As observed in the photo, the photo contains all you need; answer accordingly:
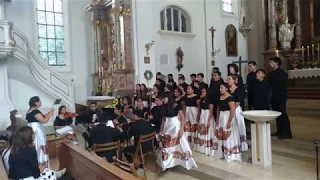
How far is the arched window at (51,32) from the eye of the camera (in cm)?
1239

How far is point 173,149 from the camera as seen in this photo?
16.3 feet

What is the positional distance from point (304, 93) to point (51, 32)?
1052 cm

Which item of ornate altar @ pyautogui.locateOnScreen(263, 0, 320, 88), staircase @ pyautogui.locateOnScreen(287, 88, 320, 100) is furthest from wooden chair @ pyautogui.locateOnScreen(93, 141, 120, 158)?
ornate altar @ pyautogui.locateOnScreen(263, 0, 320, 88)

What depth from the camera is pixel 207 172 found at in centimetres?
477

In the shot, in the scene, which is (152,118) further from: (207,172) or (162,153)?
(207,172)

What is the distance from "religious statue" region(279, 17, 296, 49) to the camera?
42.0 feet

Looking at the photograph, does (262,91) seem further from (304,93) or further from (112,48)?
(112,48)

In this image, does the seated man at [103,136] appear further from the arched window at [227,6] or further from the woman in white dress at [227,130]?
the arched window at [227,6]

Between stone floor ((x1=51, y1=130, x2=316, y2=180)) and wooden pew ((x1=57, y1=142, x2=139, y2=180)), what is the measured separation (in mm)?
1259

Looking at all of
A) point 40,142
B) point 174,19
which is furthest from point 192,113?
point 174,19

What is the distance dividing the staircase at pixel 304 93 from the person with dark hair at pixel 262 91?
5.68m

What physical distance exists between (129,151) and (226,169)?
5.38 ft

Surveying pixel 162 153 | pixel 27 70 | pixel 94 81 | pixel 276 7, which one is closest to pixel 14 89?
pixel 27 70

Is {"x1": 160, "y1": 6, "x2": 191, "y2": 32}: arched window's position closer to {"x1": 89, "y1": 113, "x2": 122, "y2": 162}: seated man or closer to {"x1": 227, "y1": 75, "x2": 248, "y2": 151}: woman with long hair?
{"x1": 227, "y1": 75, "x2": 248, "y2": 151}: woman with long hair
